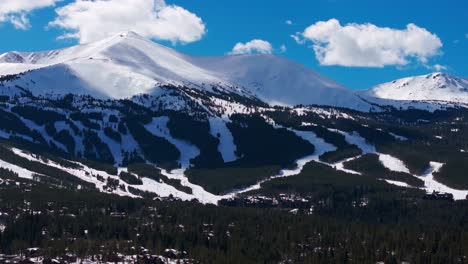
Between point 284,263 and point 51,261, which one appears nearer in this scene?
point 51,261

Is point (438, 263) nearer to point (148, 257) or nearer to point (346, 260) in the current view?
point (346, 260)

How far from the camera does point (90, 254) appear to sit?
193 metres

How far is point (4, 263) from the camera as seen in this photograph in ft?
598

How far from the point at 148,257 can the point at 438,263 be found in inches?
2447

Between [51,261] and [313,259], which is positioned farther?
[313,259]

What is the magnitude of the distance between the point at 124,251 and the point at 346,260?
48311 mm

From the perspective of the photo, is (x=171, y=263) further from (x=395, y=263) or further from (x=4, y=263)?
(x=395, y=263)

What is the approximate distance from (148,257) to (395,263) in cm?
5282

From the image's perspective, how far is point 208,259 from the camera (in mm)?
192750

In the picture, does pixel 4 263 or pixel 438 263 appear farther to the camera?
pixel 438 263

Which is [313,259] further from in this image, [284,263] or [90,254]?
[90,254]

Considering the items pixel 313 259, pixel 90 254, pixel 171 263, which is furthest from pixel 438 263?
pixel 90 254

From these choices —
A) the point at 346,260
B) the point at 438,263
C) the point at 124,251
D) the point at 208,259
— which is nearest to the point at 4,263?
the point at 124,251

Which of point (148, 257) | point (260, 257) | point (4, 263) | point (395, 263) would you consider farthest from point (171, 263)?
point (395, 263)
